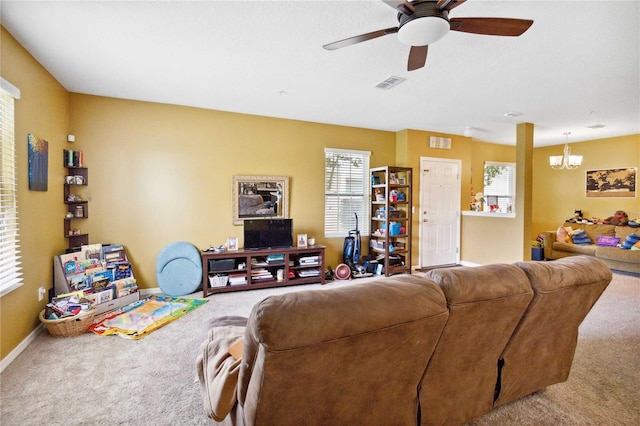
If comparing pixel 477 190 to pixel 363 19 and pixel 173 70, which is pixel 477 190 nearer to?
pixel 363 19

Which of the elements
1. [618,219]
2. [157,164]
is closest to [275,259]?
[157,164]

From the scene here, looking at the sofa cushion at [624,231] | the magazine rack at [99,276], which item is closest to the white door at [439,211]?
the sofa cushion at [624,231]

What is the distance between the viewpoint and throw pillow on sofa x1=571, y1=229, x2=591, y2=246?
5773 millimetres

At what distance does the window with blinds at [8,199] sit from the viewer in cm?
239

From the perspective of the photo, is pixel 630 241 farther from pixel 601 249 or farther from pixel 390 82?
pixel 390 82

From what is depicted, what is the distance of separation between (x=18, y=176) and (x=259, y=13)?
94.7 inches

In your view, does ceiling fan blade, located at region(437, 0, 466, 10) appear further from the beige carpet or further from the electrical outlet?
the electrical outlet

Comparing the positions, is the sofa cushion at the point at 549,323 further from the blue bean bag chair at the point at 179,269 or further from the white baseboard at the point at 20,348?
the blue bean bag chair at the point at 179,269

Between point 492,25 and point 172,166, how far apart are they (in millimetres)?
3886

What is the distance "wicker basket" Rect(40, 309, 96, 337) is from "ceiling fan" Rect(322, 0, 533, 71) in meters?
3.21

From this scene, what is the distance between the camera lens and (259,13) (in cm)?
219

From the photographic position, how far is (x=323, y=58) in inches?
113

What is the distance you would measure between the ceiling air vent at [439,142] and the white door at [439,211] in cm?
25

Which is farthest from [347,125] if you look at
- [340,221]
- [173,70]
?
[173,70]
